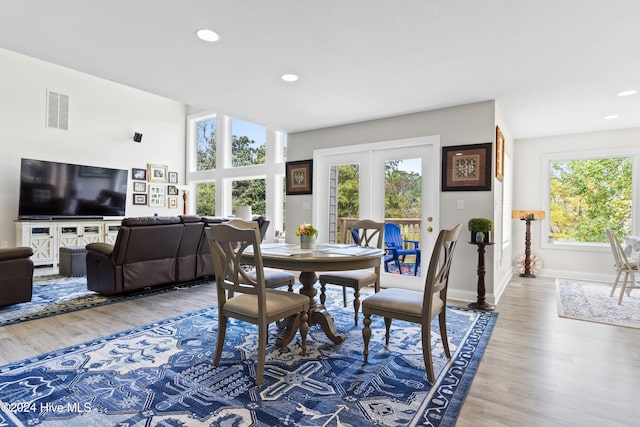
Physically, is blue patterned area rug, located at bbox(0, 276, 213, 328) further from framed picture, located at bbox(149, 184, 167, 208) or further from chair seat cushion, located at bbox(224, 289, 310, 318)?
framed picture, located at bbox(149, 184, 167, 208)

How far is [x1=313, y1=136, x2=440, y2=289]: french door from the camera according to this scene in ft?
14.4

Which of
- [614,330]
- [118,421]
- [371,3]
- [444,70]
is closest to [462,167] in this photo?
[444,70]

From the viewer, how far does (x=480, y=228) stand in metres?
3.65

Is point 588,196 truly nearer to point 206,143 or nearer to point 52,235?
point 206,143

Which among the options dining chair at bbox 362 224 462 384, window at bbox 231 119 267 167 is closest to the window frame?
dining chair at bbox 362 224 462 384

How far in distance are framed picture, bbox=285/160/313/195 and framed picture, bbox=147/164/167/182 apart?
4.27 meters

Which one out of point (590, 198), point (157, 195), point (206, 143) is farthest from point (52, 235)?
point (590, 198)

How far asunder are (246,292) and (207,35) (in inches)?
77.2

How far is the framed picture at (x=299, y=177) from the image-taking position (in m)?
5.44

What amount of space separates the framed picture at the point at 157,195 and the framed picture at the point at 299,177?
4265 mm

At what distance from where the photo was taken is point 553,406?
1.83 metres

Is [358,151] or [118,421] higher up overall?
[358,151]

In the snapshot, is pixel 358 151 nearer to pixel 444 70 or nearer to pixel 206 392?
pixel 444 70

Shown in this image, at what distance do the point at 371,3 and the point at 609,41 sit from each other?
1.93 meters
